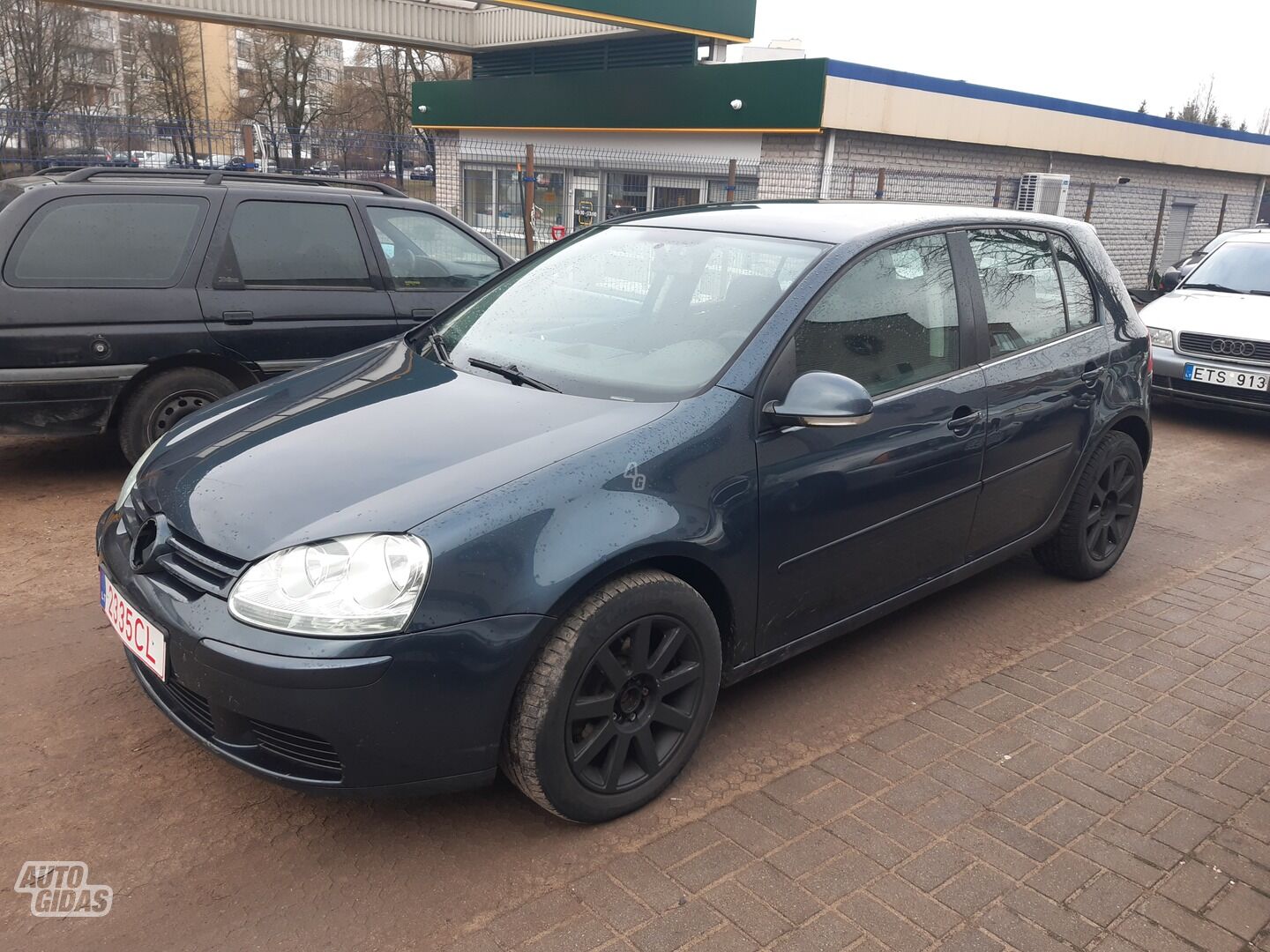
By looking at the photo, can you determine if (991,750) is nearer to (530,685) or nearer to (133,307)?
(530,685)

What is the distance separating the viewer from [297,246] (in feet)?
19.5

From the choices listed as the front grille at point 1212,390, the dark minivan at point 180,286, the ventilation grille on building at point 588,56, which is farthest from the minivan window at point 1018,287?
the ventilation grille on building at point 588,56

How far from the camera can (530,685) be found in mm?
2588

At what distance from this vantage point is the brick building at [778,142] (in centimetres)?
1609

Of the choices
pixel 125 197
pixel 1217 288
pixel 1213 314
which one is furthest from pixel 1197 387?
pixel 125 197

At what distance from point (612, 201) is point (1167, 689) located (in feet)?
49.2

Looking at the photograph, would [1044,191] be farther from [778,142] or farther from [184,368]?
[184,368]

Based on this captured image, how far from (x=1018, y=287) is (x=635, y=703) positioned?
2576 millimetres

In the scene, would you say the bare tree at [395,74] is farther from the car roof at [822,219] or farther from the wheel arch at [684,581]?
the wheel arch at [684,581]

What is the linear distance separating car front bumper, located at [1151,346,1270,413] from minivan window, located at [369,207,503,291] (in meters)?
5.53

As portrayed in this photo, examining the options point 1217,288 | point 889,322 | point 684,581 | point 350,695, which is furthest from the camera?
point 1217,288

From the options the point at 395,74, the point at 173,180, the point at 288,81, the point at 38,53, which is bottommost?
the point at 173,180

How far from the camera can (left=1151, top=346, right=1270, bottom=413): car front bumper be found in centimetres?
809

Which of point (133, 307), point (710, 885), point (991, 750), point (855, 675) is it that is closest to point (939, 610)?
point (855, 675)
